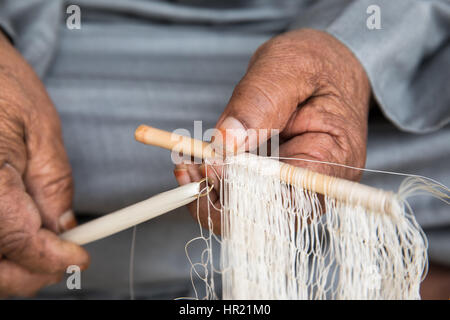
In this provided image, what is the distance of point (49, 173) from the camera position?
0.71m

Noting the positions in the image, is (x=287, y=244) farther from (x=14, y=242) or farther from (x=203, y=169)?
(x=14, y=242)

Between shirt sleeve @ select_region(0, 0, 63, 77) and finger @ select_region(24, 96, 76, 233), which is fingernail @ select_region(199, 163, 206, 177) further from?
shirt sleeve @ select_region(0, 0, 63, 77)

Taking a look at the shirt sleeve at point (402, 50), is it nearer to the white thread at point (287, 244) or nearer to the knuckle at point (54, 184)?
the white thread at point (287, 244)

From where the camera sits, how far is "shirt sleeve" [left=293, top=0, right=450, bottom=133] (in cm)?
71

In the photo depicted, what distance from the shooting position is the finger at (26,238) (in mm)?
621

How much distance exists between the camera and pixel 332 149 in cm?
58

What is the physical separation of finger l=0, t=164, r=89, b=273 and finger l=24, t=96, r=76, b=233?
51mm

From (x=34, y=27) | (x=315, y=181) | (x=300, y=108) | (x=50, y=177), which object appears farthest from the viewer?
(x=34, y=27)

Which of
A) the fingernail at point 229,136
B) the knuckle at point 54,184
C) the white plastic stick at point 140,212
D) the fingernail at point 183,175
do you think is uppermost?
the fingernail at point 229,136

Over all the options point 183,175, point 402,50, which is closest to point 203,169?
point 183,175

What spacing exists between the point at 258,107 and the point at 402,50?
1.20 feet

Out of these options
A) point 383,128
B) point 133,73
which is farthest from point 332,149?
point 133,73

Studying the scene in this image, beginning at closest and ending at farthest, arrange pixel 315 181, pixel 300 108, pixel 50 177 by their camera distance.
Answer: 1. pixel 315 181
2. pixel 300 108
3. pixel 50 177

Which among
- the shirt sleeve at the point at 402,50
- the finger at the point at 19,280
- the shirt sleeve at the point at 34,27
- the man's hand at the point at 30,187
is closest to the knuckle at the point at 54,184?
the man's hand at the point at 30,187
